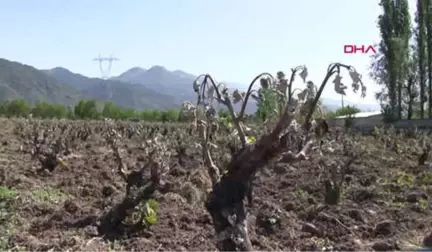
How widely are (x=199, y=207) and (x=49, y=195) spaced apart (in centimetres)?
155

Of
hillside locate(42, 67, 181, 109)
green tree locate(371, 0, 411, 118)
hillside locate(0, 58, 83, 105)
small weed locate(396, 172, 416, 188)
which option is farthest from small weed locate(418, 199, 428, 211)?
hillside locate(42, 67, 181, 109)

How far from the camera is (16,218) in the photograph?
4.44m

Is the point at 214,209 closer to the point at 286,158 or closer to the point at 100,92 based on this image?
the point at 286,158

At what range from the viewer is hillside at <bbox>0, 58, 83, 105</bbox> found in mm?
99250

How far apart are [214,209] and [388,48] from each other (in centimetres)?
2032

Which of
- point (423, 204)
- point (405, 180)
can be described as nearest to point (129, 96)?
point (405, 180)

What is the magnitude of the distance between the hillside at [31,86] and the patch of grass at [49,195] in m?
91.9

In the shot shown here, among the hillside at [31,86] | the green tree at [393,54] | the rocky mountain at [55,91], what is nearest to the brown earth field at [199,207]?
the green tree at [393,54]

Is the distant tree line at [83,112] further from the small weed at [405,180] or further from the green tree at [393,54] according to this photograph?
the small weed at [405,180]

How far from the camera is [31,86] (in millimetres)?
107250

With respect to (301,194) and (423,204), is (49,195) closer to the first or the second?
(301,194)

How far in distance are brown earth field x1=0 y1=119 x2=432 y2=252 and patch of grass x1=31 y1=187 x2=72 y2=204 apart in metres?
0.01

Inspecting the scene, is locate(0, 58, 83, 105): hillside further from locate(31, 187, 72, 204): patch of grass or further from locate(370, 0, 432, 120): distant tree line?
locate(31, 187, 72, 204): patch of grass

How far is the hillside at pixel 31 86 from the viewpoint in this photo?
3907 inches
